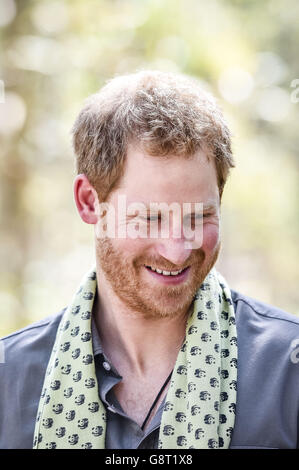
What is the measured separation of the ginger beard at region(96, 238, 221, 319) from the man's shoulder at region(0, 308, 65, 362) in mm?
289

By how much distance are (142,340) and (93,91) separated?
308cm

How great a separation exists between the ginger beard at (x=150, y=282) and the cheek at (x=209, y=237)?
14 millimetres

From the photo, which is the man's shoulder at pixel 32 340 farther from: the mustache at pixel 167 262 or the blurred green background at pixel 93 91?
the blurred green background at pixel 93 91

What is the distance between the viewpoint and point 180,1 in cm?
459

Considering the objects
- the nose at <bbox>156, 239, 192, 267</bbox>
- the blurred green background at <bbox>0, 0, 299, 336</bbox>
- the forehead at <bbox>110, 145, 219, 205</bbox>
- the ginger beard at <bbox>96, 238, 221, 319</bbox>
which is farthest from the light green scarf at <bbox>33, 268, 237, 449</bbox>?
the blurred green background at <bbox>0, 0, 299, 336</bbox>

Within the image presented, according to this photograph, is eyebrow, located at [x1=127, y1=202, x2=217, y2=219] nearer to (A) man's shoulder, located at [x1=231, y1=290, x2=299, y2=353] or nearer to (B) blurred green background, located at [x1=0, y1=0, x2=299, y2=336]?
(A) man's shoulder, located at [x1=231, y1=290, x2=299, y2=353]

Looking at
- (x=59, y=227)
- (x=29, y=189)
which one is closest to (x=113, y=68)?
(x=29, y=189)

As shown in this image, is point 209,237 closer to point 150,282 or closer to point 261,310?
point 150,282

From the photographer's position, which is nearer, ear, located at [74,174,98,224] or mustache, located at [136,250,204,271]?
mustache, located at [136,250,204,271]

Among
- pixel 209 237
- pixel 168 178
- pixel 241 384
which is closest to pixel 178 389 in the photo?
pixel 241 384

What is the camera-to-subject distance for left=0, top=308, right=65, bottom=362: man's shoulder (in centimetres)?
178

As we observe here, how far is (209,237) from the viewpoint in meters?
1.61

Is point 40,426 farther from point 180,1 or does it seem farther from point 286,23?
point 286,23

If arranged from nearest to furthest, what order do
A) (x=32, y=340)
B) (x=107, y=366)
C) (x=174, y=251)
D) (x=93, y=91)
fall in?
(x=174, y=251) < (x=107, y=366) < (x=32, y=340) < (x=93, y=91)
